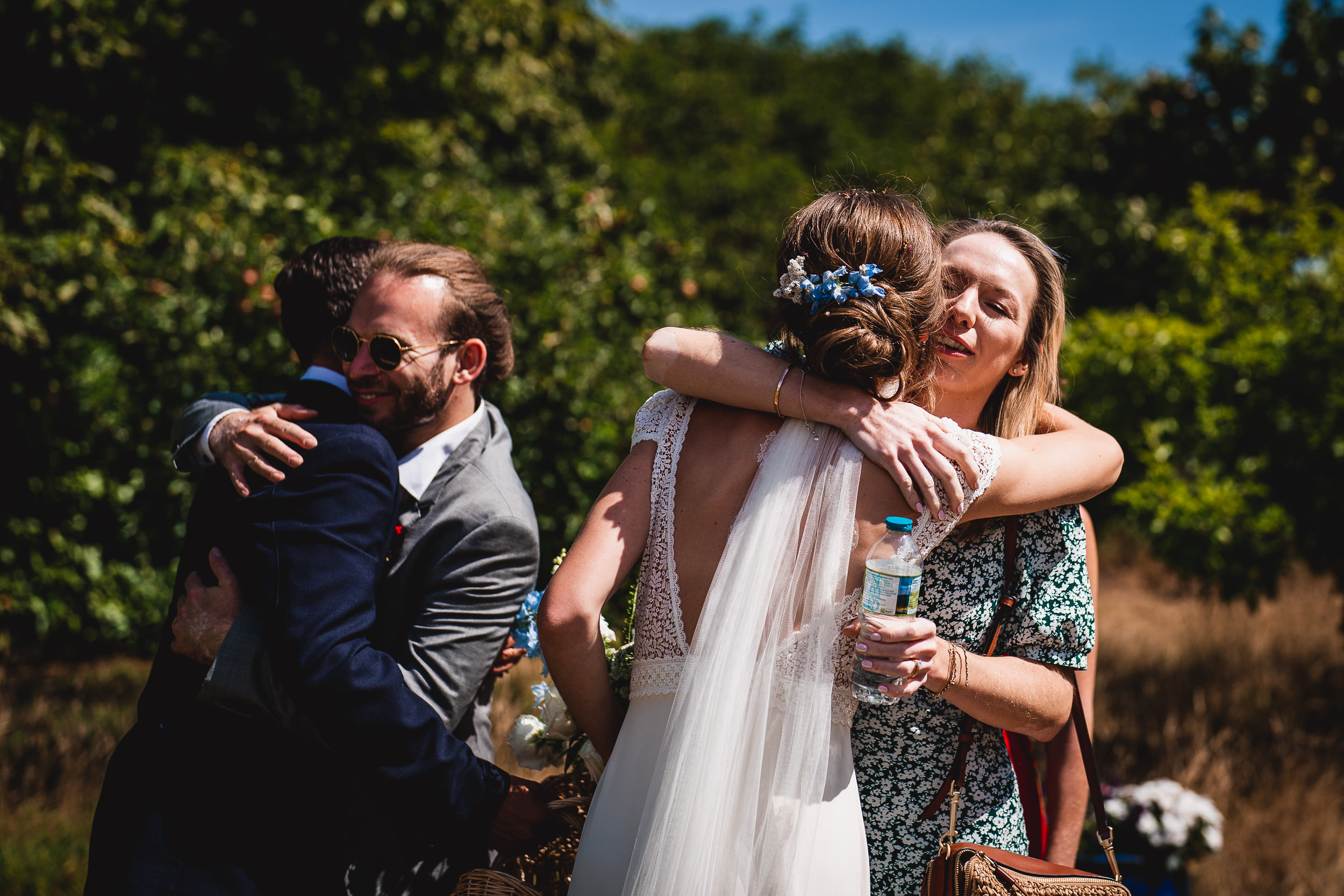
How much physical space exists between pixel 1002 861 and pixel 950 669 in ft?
1.35

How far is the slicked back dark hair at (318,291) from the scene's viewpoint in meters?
2.47

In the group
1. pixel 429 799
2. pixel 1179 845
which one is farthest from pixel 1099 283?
pixel 429 799

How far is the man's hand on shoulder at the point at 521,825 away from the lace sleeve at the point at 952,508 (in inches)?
42.2

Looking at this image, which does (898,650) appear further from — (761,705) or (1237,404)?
(1237,404)

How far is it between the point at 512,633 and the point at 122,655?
5.16 m

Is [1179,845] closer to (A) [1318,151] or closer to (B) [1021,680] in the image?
(B) [1021,680]

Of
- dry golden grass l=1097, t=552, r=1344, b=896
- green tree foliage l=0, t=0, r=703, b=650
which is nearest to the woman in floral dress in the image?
green tree foliage l=0, t=0, r=703, b=650

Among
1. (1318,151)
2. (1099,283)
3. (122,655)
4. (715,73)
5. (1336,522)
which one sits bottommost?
(122,655)

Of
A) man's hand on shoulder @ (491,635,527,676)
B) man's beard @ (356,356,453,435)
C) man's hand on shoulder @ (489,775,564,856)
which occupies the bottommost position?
man's hand on shoulder @ (489,775,564,856)

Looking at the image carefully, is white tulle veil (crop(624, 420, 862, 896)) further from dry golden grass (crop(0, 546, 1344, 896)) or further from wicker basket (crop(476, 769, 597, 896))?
dry golden grass (crop(0, 546, 1344, 896))

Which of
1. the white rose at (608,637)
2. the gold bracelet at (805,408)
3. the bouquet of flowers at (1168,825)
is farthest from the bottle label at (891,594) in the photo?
the bouquet of flowers at (1168,825)

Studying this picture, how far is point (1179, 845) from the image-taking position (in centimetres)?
361

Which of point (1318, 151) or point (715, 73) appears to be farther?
point (715, 73)

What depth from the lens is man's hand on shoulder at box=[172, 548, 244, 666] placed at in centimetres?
188
